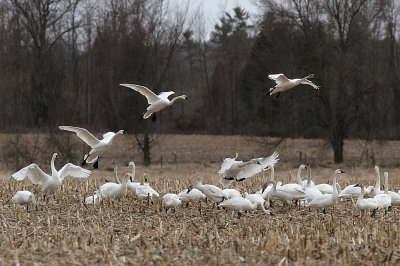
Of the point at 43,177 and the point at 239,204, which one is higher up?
the point at 43,177

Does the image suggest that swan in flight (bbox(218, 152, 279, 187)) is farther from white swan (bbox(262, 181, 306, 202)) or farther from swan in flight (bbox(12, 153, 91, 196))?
swan in flight (bbox(12, 153, 91, 196))

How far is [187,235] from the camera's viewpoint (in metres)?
10.6

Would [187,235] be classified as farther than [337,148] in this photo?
No

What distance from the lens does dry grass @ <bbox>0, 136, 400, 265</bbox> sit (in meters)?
9.20

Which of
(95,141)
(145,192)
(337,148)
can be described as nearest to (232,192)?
(145,192)

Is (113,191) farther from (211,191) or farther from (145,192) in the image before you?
(211,191)

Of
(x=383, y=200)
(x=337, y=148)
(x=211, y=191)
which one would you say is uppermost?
(x=337, y=148)

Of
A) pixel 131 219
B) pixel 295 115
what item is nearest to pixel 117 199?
pixel 131 219

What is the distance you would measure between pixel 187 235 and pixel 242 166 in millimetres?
4520

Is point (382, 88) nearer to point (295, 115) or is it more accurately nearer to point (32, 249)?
point (295, 115)

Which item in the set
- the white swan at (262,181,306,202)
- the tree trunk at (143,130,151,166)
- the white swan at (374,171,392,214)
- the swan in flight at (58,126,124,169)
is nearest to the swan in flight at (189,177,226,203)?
the white swan at (262,181,306,202)

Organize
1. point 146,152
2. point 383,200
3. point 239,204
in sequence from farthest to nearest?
point 146,152 < point 383,200 < point 239,204

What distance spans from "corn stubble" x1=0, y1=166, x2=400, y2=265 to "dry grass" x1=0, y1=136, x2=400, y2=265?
0.01 metres

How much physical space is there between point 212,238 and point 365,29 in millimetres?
25496
